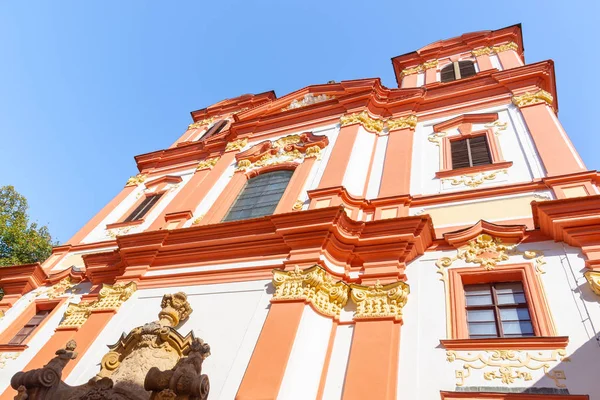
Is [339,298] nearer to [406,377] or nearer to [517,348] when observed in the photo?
[406,377]

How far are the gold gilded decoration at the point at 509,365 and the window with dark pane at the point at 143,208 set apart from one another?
1024 centimetres

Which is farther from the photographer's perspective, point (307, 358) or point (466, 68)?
point (466, 68)

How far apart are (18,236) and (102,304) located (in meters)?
10.8

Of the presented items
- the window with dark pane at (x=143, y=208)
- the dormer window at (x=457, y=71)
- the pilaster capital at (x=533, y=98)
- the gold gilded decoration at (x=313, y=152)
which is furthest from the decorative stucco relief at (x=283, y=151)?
the dormer window at (x=457, y=71)

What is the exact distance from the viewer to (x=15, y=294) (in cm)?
1121

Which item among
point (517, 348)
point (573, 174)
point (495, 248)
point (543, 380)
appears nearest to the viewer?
point (543, 380)

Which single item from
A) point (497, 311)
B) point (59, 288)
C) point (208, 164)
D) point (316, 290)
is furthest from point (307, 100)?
point (497, 311)

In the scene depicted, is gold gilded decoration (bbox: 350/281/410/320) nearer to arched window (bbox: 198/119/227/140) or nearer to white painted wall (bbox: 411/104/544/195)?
white painted wall (bbox: 411/104/544/195)

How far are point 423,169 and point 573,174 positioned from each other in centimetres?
304

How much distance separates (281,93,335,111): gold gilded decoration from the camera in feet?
50.5

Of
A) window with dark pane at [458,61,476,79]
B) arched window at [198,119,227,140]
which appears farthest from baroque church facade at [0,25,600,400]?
arched window at [198,119,227,140]

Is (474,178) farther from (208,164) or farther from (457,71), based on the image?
(208,164)

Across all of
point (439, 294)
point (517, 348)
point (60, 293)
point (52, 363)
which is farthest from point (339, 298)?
point (60, 293)

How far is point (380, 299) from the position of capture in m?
6.88
